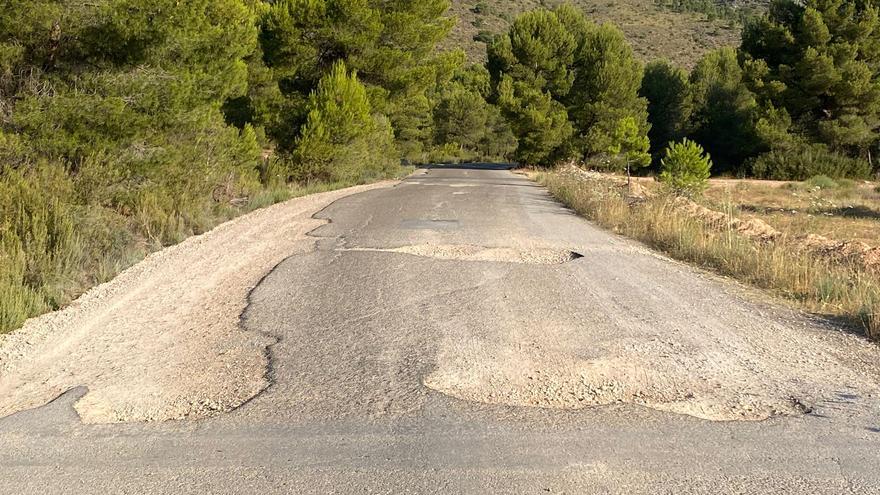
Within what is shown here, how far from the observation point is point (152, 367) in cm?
530

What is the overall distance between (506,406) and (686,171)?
56.7ft

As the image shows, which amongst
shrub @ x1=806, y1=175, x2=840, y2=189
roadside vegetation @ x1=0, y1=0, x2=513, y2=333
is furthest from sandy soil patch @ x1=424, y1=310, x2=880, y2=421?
shrub @ x1=806, y1=175, x2=840, y2=189

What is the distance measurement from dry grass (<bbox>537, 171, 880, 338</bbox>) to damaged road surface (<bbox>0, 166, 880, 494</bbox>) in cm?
52

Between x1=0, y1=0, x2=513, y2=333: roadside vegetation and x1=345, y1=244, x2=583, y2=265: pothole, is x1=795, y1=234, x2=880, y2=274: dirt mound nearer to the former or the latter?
x1=345, y1=244, x2=583, y2=265: pothole

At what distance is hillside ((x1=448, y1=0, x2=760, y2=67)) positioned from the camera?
3359 inches

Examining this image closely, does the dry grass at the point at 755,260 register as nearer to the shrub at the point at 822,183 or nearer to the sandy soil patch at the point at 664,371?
the sandy soil patch at the point at 664,371

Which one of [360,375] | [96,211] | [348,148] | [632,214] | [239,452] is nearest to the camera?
[239,452]

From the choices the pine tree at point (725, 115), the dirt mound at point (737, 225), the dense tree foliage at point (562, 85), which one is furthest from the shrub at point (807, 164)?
the dirt mound at point (737, 225)

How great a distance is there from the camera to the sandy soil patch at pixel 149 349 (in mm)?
4641

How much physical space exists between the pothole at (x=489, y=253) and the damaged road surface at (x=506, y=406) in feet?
4.73

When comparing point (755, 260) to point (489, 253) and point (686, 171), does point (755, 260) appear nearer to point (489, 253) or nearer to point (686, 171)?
point (489, 253)

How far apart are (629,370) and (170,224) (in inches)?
353

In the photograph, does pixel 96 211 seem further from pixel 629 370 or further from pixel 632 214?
pixel 632 214

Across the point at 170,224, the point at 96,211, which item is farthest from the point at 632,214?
the point at 96,211
